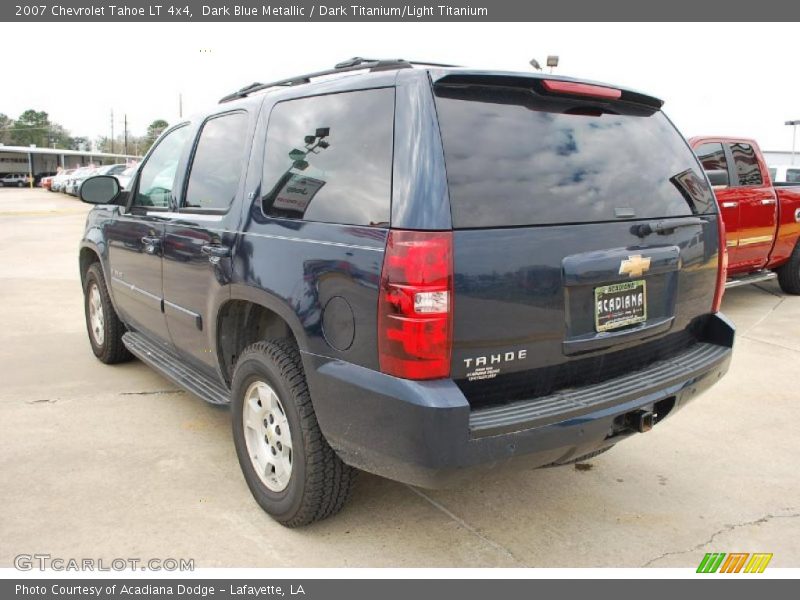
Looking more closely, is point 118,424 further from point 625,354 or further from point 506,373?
point 625,354

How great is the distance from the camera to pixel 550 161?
268 centimetres

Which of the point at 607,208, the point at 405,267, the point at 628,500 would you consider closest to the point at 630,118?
the point at 607,208

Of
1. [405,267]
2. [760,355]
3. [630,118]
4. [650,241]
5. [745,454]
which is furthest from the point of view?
[760,355]

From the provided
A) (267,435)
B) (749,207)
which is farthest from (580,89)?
(749,207)

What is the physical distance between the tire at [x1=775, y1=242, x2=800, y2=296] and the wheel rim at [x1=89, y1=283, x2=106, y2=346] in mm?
8319

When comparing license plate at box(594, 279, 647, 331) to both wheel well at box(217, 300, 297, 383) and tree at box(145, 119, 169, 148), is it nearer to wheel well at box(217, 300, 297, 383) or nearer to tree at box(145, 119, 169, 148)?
wheel well at box(217, 300, 297, 383)

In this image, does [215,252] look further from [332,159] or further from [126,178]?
[126,178]

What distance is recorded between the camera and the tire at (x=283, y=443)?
2.81 m

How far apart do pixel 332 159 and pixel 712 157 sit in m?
6.29

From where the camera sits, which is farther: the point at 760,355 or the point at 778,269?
the point at 778,269

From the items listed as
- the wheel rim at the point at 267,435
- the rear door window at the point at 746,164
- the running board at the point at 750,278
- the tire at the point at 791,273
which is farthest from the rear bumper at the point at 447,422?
the tire at the point at 791,273

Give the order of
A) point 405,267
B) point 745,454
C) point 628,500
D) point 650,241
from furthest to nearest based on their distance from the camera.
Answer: point 745,454 → point 628,500 → point 650,241 → point 405,267

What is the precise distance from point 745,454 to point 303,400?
2.76m

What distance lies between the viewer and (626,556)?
2.91 m
